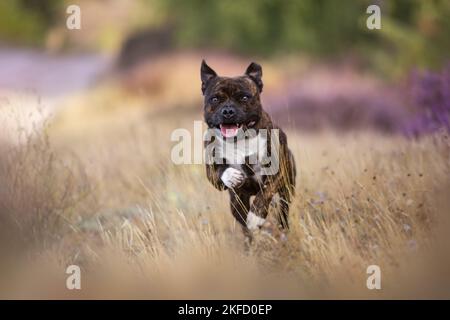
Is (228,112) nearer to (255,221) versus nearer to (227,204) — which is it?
(255,221)

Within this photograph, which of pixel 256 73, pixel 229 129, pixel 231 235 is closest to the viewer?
pixel 229 129

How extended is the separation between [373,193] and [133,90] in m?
14.3

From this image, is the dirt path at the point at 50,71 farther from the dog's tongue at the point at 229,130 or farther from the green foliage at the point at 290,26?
the dog's tongue at the point at 229,130

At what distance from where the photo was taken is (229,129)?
5.77 meters

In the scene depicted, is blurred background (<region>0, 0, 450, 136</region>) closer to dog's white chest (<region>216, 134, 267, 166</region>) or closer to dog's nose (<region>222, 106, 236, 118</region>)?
dog's white chest (<region>216, 134, 267, 166</region>)

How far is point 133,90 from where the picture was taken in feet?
65.5

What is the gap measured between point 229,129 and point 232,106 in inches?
7.0

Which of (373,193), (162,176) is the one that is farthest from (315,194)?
(162,176)

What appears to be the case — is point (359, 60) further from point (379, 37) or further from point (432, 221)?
point (432, 221)

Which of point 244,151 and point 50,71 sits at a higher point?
point 50,71

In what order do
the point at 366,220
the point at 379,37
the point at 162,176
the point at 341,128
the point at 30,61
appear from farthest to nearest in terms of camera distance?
the point at 30,61 < the point at 379,37 < the point at 341,128 < the point at 162,176 < the point at 366,220

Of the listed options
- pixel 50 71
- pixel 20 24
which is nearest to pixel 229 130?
pixel 50 71

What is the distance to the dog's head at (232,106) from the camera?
571cm

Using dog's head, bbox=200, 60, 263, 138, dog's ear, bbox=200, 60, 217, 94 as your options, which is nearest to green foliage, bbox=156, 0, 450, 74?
dog's ear, bbox=200, 60, 217, 94
